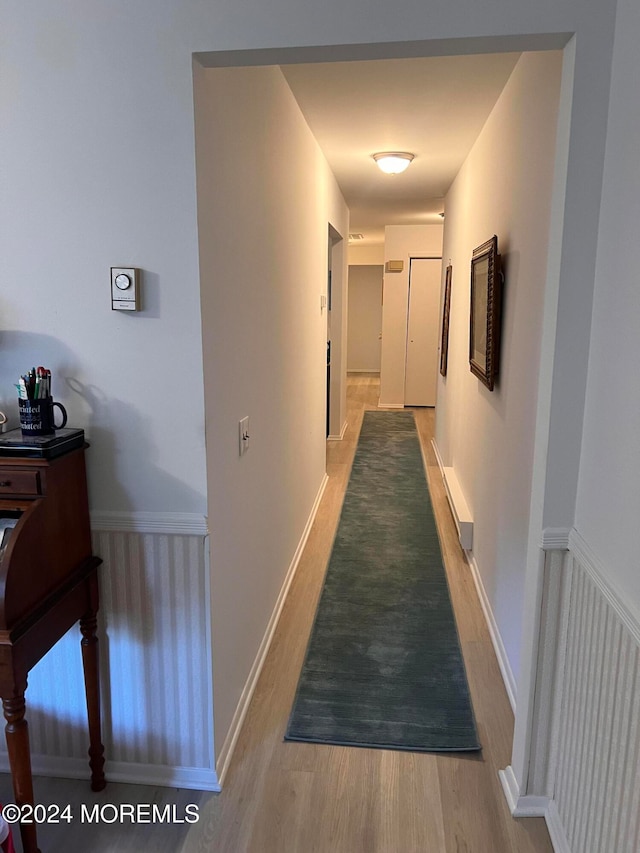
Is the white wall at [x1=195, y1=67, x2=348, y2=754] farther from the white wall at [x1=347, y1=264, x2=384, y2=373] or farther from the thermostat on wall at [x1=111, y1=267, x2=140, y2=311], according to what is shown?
the white wall at [x1=347, y1=264, x2=384, y2=373]

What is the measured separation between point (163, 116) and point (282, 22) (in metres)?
0.37

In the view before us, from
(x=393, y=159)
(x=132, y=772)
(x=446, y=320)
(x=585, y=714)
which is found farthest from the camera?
(x=446, y=320)

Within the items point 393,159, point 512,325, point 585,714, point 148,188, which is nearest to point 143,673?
point 585,714

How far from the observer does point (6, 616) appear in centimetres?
138

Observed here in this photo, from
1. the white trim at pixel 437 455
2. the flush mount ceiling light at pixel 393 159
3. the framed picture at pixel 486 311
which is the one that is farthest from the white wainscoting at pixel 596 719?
the white trim at pixel 437 455

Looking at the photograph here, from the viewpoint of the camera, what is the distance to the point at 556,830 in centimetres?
170

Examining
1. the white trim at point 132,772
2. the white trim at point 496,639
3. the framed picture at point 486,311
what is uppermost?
the framed picture at point 486,311

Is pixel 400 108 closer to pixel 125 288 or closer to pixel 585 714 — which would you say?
pixel 125 288

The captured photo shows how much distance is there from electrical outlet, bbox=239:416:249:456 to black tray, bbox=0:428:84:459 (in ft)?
1.97

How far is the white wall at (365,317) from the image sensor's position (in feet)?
39.3

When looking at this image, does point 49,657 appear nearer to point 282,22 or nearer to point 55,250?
point 55,250

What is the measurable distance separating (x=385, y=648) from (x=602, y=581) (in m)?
1.43

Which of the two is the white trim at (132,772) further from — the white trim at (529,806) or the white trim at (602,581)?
the white trim at (602,581)

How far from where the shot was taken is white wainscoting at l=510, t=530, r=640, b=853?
49.4 inches
